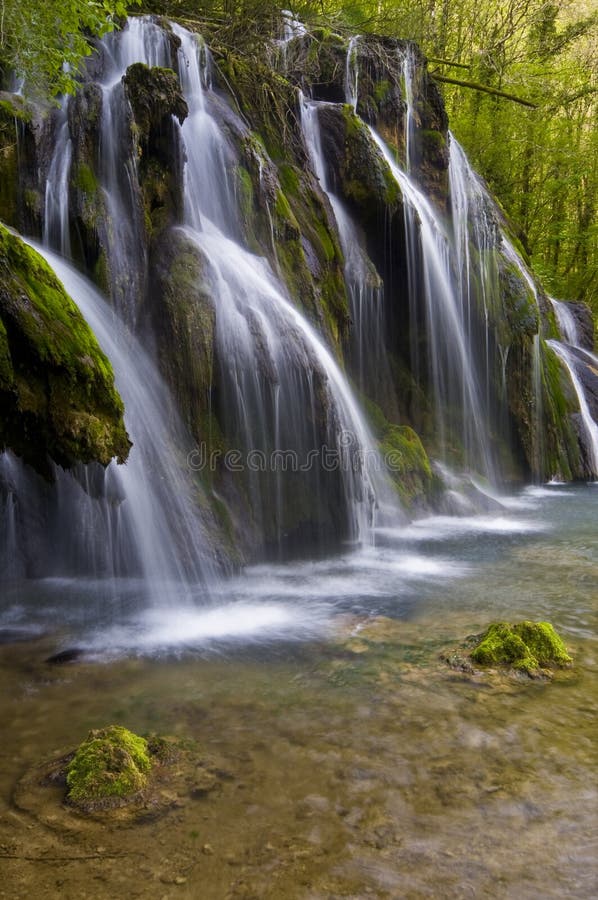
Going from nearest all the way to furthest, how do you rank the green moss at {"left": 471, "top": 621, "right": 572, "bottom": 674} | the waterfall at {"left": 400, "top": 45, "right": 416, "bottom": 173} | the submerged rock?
the submerged rock → the green moss at {"left": 471, "top": 621, "right": 572, "bottom": 674} → the waterfall at {"left": 400, "top": 45, "right": 416, "bottom": 173}

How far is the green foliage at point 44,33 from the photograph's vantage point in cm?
611

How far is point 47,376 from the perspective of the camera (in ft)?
14.0

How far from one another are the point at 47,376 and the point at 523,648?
135 inches

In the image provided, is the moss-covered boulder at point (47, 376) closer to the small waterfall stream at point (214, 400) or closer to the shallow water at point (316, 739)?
the small waterfall stream at point (214, 400)

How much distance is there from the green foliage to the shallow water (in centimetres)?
496

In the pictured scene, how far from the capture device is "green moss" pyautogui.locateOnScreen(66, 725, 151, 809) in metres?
2.88

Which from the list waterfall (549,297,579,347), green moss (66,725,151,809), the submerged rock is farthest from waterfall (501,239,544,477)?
green moss (66,725,151,809)

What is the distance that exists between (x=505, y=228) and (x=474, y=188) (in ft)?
5.54

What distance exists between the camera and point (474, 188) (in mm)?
15219

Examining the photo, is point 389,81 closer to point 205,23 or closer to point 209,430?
point 205,23

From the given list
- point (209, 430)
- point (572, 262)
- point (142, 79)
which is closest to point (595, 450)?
point (209, 430)

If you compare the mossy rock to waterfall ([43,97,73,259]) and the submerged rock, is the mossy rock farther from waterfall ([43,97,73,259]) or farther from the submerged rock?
the submerged rock

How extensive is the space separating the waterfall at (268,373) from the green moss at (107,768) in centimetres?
448

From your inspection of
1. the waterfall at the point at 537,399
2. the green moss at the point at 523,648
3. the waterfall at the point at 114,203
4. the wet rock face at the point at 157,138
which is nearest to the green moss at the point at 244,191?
the wet rock face at the point at 157,138
